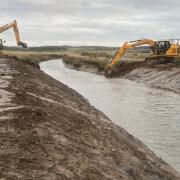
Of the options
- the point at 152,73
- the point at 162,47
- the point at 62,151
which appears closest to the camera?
the point at 62,151

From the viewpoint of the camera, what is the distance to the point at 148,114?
2594cm

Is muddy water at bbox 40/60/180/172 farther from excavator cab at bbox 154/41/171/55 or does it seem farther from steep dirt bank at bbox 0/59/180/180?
excavator cab at bbox 154/41/171/55

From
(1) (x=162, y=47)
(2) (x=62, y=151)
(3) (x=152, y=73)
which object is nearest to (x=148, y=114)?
(2) (x=62, y=151)

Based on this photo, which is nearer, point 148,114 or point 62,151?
point 62,151

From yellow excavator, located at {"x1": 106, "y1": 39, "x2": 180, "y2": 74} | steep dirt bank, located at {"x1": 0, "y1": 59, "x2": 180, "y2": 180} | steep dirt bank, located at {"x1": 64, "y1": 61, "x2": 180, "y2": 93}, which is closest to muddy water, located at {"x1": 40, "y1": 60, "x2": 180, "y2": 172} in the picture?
steep dirt bank, located at {"x1": 64, "y1": 61, "x2": 180, "y2": 93}

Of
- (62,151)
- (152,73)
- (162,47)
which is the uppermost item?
(62,151)

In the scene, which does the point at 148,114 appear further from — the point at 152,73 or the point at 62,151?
the point at 152,73

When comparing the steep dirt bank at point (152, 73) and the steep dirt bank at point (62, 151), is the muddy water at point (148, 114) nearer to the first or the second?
the steep dirt bank at point (152, 73)

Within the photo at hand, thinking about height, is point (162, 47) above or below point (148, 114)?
above

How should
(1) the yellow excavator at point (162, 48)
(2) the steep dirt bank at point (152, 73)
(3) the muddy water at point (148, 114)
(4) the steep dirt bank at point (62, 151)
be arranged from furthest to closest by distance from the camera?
(1) the yellow excavator at point (162, 48) < (2) the steep dirt bank at point (152, 73) < (3) the muddy water at point (148, 114) < (4) the steep dirt bank at point (62, 151)

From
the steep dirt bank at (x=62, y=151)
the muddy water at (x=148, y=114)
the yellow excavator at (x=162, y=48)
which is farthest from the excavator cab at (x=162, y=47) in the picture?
the steep dirt bank at (x=62, y=151)

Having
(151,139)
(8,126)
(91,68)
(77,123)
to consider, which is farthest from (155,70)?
(8,126)

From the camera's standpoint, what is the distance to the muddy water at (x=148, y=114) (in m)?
17.2

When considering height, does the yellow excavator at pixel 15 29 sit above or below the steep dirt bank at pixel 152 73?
above
